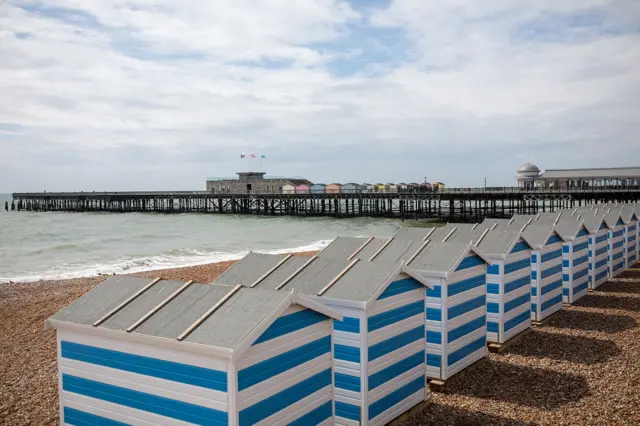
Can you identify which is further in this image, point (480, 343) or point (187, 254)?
point (187, 254)

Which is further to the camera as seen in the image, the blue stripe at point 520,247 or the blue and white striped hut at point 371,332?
the blue stripe at point 520,247

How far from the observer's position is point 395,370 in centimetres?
723

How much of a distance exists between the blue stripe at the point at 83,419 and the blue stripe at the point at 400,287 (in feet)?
11.2

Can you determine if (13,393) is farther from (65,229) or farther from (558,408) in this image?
(65,229)

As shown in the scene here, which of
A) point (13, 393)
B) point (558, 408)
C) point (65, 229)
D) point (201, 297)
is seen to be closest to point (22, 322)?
point (13, 393)

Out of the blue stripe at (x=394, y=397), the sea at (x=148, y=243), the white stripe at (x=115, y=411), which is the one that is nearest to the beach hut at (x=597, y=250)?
the blue stripe at (x=394, y=397)

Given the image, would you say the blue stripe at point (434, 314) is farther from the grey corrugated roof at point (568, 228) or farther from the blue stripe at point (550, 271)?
the grey corrugated roof at point (568, 228)

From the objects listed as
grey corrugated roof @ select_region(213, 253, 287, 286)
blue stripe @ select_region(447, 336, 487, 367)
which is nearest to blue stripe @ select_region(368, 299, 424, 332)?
blue stripe @ select_region(447, 336, 487, 367)

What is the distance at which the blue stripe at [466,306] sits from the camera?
888 centimetres

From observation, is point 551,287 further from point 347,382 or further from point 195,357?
point 195,357

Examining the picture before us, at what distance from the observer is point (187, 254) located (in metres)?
33.8

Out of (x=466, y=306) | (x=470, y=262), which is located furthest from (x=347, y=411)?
(x=470, y=262)

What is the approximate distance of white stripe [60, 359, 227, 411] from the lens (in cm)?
486

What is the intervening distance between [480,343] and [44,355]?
855 cm
